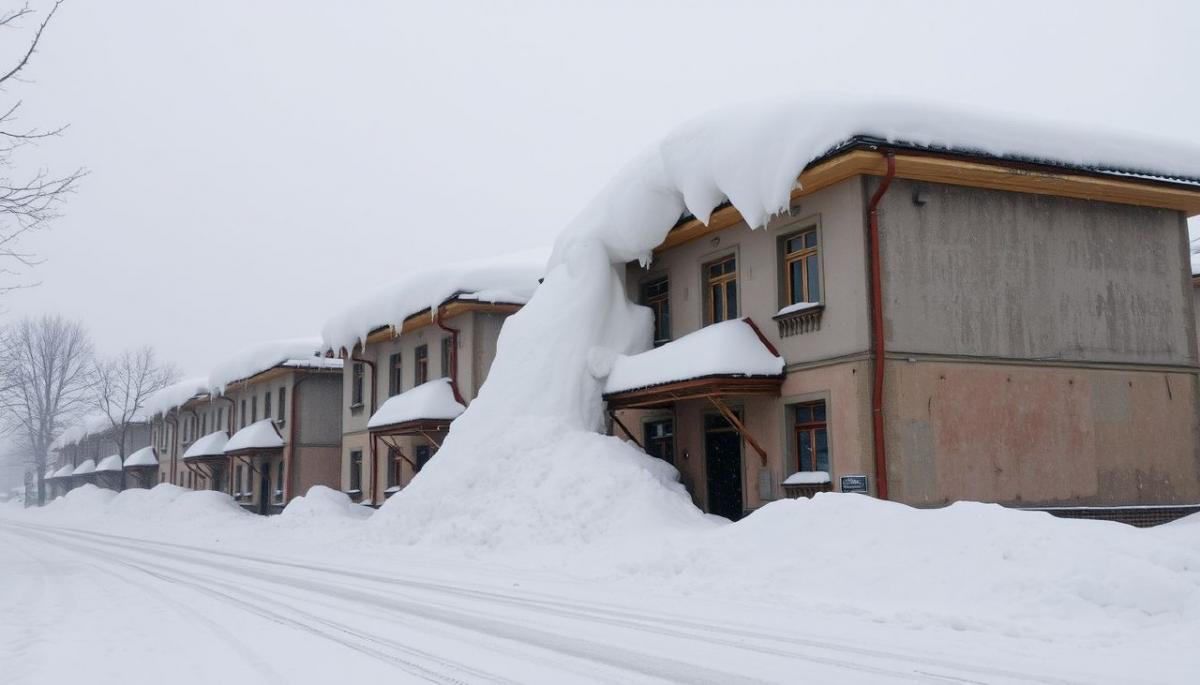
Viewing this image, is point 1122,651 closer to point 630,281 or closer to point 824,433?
point 824,433

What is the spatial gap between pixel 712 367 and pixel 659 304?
5.31 metres

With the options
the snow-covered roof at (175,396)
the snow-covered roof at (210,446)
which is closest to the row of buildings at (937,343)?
the snow-covered roof at (210,446)

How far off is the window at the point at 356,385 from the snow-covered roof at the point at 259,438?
654 centimetres

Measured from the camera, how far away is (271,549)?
21.5 meters

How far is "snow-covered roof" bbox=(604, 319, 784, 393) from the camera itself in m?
17.1

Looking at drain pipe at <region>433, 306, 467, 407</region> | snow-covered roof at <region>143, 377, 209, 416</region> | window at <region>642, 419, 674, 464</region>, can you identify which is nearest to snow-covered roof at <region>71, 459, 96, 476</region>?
snow-covered roof at <region>143, 377, 209, 416</region>

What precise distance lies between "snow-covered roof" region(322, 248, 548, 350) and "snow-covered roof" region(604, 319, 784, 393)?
8231mm

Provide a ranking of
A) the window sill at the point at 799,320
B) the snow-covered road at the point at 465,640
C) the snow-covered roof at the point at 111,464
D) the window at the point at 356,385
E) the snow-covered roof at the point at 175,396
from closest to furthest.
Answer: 1. the snow-covered road at the point at 465,640
2. the window sill at the point at 799,320
3. the window at the point at 356,385
4. the snow-covered roof at the point at 175,396
5. the snow-covered roof at the point at 111,464

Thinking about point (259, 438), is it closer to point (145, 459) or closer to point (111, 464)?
point (145, 459)

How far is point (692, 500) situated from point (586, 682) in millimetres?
13564

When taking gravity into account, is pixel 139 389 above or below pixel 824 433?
above

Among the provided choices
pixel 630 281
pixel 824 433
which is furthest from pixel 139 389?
pixel 824 433

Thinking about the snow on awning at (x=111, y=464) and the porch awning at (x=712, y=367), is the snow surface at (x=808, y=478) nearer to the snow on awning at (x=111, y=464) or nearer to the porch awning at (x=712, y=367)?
the porch awning at (x=712, y=367)

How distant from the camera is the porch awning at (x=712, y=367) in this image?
1697cm
